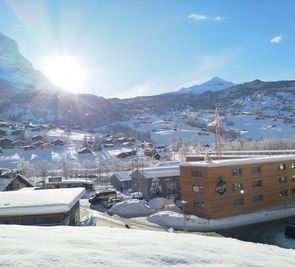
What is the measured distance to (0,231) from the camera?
13.6 m

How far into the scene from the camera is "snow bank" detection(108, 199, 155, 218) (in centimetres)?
4897

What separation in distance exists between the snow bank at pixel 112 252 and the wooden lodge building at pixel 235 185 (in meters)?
28.6

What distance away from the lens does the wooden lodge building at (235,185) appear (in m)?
43.1

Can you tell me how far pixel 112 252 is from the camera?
10.8 meters

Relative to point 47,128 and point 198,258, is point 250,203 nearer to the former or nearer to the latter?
point 198,258

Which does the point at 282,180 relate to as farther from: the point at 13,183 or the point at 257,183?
the point at 13,183

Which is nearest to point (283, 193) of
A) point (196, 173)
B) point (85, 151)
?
point (196, 173)

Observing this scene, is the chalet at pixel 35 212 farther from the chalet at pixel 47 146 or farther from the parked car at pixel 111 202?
the chalet at pixel 47 146

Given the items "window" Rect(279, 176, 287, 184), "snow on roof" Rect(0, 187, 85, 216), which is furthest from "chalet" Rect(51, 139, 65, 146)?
"snow on roof" Rect(0, 187, 85, 216)

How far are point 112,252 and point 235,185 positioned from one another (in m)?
35.6

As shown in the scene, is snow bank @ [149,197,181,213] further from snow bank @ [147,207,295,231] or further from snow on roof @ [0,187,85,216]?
snow on roof @ [0,187,85,216]

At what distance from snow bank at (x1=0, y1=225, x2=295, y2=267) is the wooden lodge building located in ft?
94.0

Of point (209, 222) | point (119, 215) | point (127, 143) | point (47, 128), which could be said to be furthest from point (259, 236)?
point (47, 128)

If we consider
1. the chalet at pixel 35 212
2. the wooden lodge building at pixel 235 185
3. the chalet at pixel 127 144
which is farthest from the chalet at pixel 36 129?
the chalet at pixel 35 212
